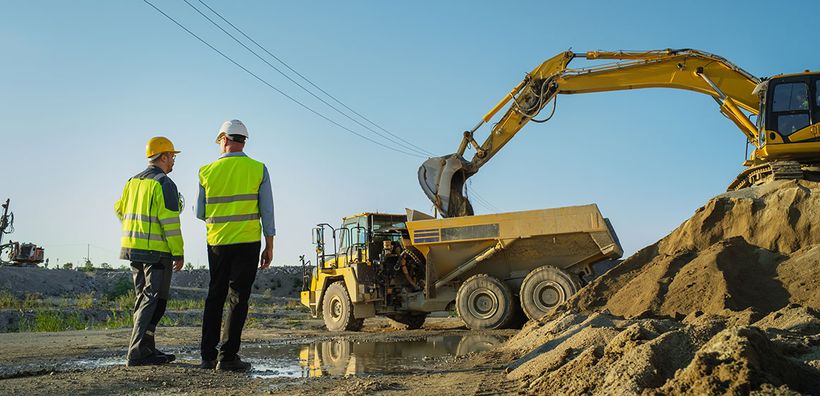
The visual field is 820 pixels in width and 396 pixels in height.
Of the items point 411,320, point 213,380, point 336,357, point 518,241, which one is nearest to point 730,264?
point 518,241

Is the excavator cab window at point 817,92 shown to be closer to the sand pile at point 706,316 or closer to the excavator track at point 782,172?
the excavator track at point 782,172

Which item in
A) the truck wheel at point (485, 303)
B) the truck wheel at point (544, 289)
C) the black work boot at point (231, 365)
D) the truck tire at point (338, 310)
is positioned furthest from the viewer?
the truck tire at point (338, 310)

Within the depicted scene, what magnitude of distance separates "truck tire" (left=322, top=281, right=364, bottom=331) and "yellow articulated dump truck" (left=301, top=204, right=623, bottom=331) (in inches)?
0.8

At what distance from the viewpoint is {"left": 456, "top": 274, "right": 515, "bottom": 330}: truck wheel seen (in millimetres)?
11984

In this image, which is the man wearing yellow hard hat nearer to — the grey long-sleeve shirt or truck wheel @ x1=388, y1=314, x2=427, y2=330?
the grey long-sleeve shirt

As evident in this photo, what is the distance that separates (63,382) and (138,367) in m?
0.80

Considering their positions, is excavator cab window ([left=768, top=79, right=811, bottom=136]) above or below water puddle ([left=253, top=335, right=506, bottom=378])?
above

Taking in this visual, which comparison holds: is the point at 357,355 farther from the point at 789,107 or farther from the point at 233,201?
the point at 789,107

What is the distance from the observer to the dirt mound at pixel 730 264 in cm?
834

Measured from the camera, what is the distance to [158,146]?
670 centimetres

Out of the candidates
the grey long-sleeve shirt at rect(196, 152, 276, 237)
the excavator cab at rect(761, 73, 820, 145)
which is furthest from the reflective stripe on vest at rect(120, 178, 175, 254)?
the excavator cab at rect(761, 73, 820, 145)

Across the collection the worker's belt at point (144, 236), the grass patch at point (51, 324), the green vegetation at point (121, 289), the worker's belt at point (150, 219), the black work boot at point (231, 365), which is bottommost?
the black work boot at point (231, 365)

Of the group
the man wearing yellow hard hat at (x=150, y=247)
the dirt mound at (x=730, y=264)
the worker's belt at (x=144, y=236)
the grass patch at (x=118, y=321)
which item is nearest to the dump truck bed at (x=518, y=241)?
the dirt mound at (x=730, y=264)

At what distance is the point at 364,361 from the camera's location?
741cm
